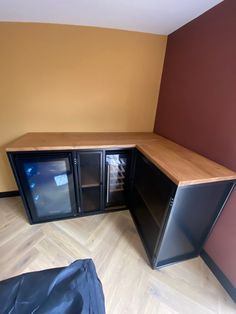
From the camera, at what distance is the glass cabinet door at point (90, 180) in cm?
157

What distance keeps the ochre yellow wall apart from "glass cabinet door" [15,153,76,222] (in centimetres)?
55

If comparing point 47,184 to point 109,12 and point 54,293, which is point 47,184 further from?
point 109,12

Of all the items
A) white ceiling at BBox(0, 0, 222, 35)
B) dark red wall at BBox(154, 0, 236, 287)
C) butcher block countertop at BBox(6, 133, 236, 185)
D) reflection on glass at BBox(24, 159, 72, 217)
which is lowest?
reflection on glass at BBox(24, 159, 72, 217)

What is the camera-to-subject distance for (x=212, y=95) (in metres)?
1.27

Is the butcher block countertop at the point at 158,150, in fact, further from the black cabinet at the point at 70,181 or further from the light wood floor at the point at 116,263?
the light wood floor at the point at 116,263

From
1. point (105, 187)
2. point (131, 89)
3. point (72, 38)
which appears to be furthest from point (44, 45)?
point (105, 187)

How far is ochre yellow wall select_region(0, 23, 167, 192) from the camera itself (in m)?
1.55

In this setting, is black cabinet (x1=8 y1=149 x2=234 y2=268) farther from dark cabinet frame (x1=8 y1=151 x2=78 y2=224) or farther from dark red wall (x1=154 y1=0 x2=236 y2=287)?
dark red wall (x1=154 y1=0 x2=236 y2=287)

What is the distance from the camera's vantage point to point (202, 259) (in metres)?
1.46

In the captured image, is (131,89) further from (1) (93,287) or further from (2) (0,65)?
(1) (93,287)

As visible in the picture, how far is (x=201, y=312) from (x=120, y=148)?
1.42m

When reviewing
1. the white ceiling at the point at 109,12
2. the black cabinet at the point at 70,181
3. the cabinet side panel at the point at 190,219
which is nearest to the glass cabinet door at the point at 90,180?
the black cabinet at the point at 70,181

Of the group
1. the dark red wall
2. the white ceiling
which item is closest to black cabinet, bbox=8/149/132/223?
the dark red wall

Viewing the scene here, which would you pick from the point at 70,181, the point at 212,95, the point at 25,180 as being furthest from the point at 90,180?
the point at 212,95
